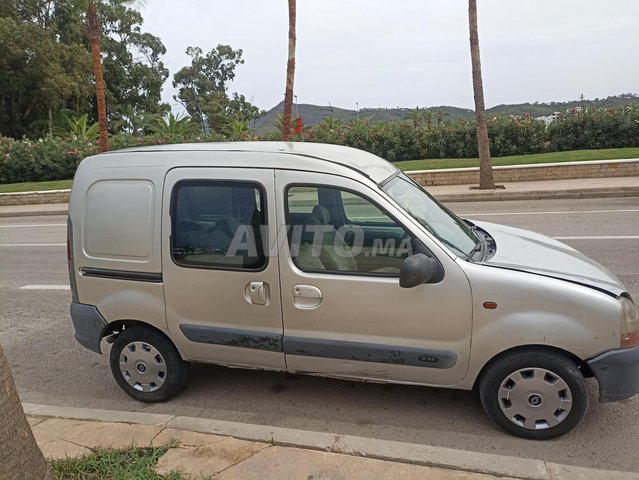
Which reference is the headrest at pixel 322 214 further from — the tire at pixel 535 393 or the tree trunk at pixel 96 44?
the tree trunk at pixel 96 44

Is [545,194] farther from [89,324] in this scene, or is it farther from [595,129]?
[89,324]

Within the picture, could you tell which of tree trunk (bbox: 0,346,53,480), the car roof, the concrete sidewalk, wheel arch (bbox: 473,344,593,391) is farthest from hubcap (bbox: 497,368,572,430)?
the concrete sidewalk

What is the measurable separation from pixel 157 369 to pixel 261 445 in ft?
4.12

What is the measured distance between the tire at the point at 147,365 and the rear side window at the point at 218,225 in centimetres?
70

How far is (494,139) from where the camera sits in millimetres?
19578

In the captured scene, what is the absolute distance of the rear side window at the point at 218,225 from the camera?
3650mm

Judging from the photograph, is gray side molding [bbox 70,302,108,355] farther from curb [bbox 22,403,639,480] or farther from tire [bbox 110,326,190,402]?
curb [bbox 22,403,639,480]

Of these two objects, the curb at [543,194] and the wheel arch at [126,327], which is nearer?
the wheel arch at [126,327]

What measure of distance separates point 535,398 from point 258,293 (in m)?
1.86

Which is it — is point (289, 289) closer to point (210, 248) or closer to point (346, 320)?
point (346, 320)

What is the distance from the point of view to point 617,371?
3166mm

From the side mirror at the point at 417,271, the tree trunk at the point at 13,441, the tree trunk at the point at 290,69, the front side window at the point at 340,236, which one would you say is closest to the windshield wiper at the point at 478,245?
the side mirror at the point at 417,271

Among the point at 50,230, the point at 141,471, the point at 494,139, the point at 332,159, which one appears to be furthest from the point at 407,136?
the point at 141,471

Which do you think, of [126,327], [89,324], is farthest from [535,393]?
[89,324]
